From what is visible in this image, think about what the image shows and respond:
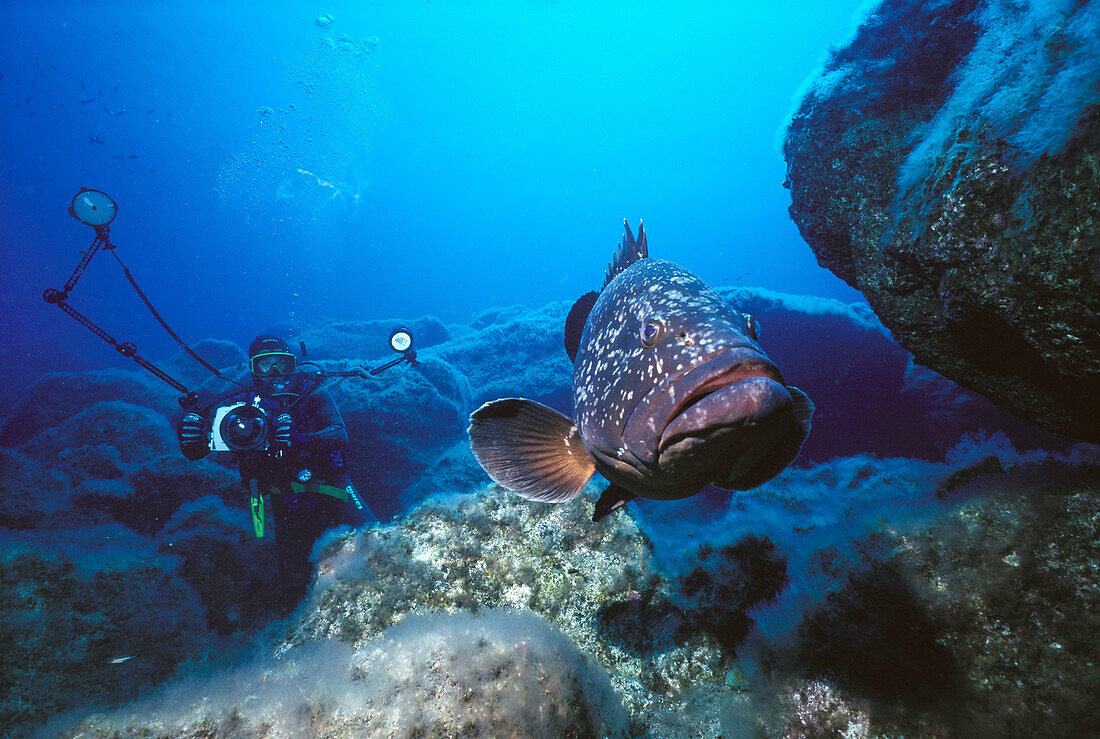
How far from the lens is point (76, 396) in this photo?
10.6 m

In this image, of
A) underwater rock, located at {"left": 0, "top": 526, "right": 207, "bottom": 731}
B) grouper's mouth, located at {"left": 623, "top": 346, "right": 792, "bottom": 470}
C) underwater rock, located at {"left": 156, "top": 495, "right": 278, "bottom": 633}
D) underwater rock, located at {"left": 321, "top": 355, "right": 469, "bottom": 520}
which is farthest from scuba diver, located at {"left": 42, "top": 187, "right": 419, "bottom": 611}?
grouper's mouth, located at {"left": 623, "top": 346, "right": 792, "bottom": 470}

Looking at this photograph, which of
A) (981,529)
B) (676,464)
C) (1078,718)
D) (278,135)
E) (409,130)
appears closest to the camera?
(676,464)

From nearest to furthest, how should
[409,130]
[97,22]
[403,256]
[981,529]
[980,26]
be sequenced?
[981,529] → [980,26] → [97,22] → [409,130] → [403,256]

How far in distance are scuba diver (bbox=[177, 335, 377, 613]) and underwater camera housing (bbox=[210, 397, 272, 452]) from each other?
1 centimetres

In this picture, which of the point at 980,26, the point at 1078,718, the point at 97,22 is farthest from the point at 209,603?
the point at 97,22

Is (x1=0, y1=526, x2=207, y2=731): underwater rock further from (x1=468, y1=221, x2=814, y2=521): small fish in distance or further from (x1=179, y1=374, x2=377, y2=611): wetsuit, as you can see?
(x1=468, y1=221, x2=814, y2=521): small fish in distance

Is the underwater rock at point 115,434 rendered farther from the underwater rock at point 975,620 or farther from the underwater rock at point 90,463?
the underwater rock at point 975,620

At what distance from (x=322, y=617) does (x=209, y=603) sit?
9.91 feet

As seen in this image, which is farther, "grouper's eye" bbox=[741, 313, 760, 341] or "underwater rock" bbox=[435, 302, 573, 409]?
"underwater rock" bbox=[435, 302, 573, 409]

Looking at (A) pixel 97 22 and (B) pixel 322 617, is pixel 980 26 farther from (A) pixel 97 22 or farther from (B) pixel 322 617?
Answer: (A) pixel 97 22

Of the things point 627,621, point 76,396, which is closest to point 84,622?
point 627,621

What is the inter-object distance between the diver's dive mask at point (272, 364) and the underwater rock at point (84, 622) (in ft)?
10.2

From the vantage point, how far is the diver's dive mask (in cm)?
698

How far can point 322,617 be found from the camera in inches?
118
